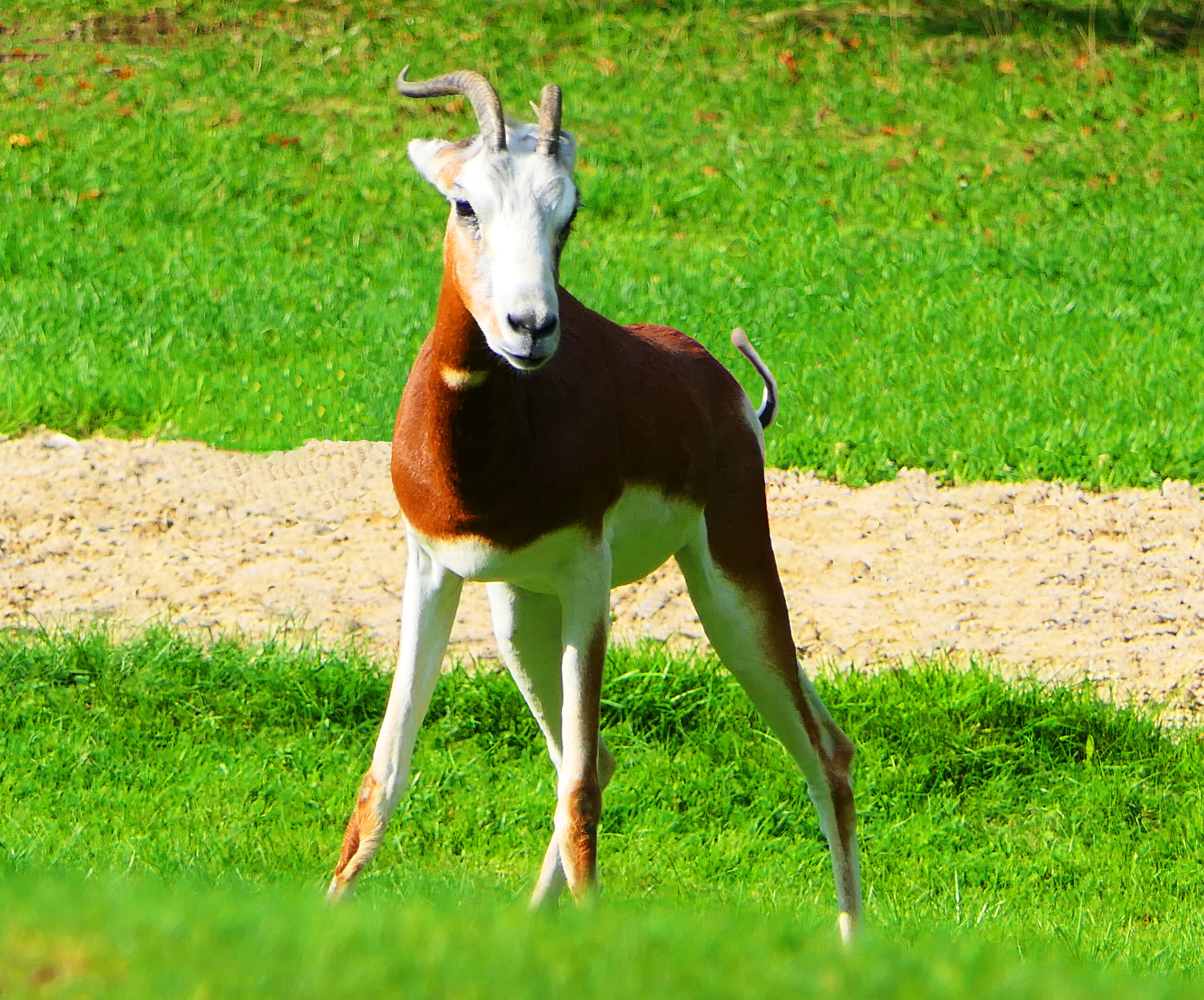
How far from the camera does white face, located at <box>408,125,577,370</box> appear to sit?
353 centimetres

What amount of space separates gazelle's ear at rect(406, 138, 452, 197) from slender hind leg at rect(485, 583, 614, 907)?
1.13 metres

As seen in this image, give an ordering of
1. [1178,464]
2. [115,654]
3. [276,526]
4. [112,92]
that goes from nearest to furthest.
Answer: [115,654] → [276,526] → [1178,464] → [112,92]

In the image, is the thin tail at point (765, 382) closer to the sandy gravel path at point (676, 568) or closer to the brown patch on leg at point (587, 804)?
the brown patch on leg at point (587, 804)

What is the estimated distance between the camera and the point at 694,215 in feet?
41.8

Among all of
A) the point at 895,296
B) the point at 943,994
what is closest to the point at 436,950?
the point at 943,994

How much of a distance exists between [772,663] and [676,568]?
2809 mm

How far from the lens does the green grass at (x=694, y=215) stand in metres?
8.98

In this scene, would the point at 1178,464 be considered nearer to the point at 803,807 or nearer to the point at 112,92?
the point at 803,807

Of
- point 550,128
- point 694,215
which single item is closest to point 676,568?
point 550,128

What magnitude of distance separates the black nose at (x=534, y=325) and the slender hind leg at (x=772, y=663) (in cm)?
118

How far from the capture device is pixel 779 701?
15.1 ft

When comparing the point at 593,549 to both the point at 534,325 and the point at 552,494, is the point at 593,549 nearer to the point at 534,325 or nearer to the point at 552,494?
the point at 552,494

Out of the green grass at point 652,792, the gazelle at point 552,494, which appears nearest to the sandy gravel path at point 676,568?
the green grass at point 652,792

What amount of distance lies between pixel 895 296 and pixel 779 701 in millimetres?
6947
